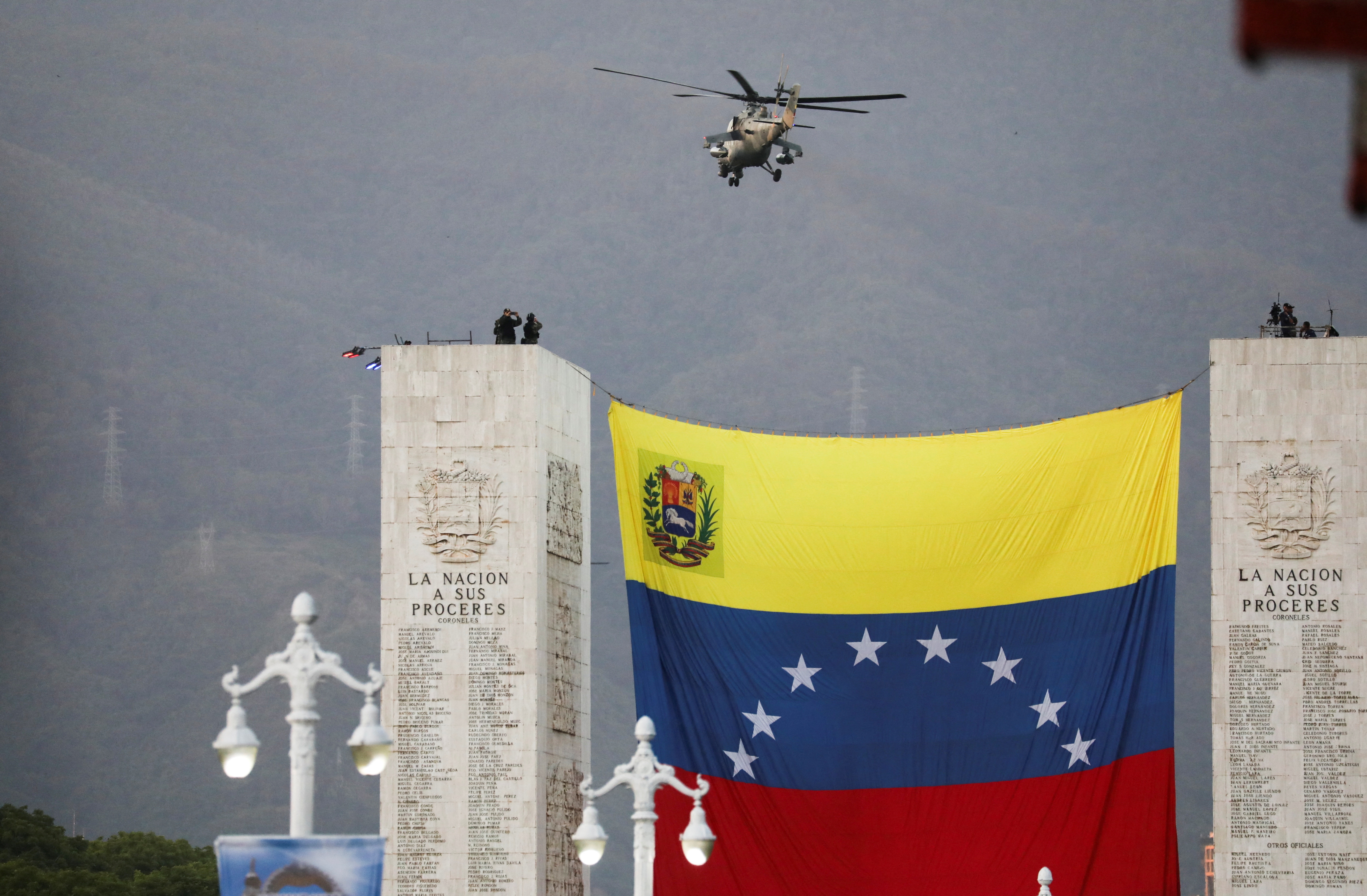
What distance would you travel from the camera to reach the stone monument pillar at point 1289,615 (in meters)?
36.4

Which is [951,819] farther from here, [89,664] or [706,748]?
[89,664]

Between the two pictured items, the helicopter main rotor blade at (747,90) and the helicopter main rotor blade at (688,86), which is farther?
the helicopter main rotor blade at (688,86)

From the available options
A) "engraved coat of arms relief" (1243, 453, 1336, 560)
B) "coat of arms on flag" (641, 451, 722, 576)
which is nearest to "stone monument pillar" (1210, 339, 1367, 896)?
"engraved coat of arms relief" (1243, 453, 1336, 560)

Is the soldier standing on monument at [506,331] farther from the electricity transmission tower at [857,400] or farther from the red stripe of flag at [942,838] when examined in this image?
the electricity transmission tower at [857,400]

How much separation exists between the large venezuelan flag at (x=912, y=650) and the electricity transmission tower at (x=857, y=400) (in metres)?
115

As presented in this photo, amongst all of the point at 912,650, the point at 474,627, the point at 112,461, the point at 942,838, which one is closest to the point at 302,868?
the point at 474,627

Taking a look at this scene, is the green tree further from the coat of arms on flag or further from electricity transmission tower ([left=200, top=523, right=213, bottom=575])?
electricity transmission tower ([left=200, top=523, right=213, bottom=575])

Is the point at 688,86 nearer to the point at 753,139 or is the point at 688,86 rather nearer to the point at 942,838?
the point at 753,139

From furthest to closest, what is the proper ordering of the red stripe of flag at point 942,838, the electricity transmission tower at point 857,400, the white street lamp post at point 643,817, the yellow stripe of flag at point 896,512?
the electricity transmission tower at point 857,400 → the yellow stripe of flag at point 896,512 → the red stripe of flag at point 942,838 → the white street lamp post at point 643,817

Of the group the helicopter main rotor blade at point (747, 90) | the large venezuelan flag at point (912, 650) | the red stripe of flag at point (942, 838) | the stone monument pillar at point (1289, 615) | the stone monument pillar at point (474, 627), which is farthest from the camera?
the helicopter main rotor blade at point (747, 90)

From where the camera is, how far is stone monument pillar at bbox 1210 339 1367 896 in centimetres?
3641

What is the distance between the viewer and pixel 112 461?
15712 centimetres

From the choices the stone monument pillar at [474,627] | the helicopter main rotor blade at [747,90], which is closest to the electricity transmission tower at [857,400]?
the helicopter main rotor blade at [747,90]

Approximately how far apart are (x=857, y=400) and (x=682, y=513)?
400 feet
